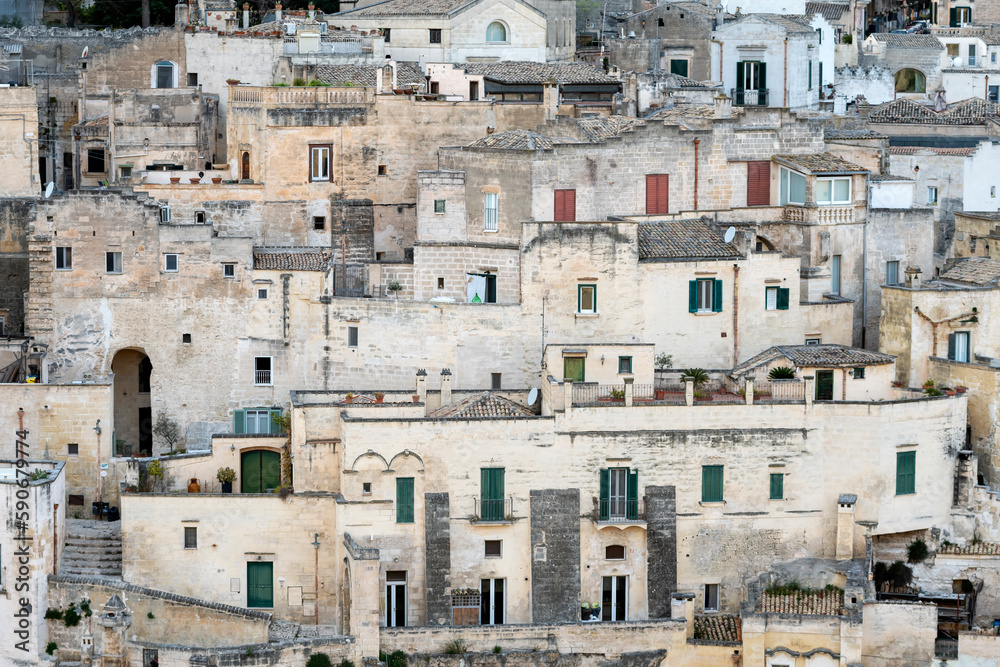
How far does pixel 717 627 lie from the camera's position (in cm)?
5556

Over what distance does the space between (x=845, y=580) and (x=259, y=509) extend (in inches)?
546

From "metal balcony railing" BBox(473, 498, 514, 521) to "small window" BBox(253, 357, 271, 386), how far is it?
8.13 metres

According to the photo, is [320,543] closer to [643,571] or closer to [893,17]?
[643,571]

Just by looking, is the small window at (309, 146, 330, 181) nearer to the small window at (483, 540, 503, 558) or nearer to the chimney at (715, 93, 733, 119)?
the chimney at (715, 93, 733, 119)

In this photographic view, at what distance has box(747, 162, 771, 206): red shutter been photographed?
64312 millimetres

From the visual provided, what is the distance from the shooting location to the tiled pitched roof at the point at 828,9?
83.2 metres

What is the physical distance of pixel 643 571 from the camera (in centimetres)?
5622

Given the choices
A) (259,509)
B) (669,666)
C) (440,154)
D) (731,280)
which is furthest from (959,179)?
(259,509)

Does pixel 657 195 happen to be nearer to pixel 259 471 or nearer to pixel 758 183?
pixel 758 183

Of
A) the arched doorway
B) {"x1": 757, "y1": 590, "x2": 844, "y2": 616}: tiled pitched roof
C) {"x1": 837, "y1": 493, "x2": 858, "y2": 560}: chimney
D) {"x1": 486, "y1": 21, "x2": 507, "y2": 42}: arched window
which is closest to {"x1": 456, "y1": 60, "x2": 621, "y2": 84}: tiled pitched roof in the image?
{"x1": 486, "y1": 21, "x2": 507, "y2": 42}: arched window

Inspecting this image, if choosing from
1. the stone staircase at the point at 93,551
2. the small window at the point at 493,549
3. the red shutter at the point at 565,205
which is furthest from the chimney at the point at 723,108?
the stone staircase at the point at 93,551

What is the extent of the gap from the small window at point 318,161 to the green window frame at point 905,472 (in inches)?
694

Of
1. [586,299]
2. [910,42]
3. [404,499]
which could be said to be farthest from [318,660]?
[910,42]

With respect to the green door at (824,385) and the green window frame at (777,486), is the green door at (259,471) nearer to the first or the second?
the green window frame at (777,486)
